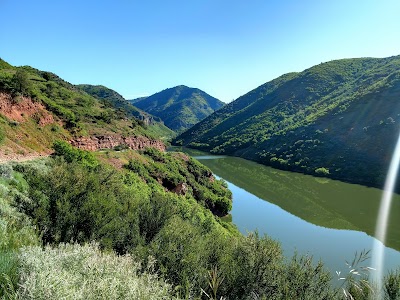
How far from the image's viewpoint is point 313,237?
37.7 metres

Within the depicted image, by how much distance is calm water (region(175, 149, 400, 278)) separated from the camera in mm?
33706

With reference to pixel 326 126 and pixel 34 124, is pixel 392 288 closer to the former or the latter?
pixel 34 124

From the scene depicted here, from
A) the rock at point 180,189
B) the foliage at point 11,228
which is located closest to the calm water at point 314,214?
the rock at point 180,189

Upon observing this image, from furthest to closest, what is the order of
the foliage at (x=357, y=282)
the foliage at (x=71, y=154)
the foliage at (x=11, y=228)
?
the foliage at (x=71, y=154)
the foliage at (x=357, y=282)
the foliage at (x=11, y=228)

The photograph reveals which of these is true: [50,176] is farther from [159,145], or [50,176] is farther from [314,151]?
[314,151]

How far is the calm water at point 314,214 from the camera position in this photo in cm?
3371

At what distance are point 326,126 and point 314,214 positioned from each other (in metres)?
63.4

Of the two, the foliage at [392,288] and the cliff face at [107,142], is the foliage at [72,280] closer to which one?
the foliage at [392,288]

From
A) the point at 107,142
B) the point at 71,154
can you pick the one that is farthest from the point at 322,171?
the point at 71,154

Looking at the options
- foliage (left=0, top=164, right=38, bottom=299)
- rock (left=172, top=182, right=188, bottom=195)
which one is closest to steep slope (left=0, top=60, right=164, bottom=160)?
foliage (left=0, top=164, right=38, bottom=299)

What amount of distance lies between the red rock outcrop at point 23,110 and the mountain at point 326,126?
67511mm

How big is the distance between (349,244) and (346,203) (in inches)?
819

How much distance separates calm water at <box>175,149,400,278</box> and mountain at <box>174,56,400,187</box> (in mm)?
10736

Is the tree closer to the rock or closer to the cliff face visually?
the cliff face
